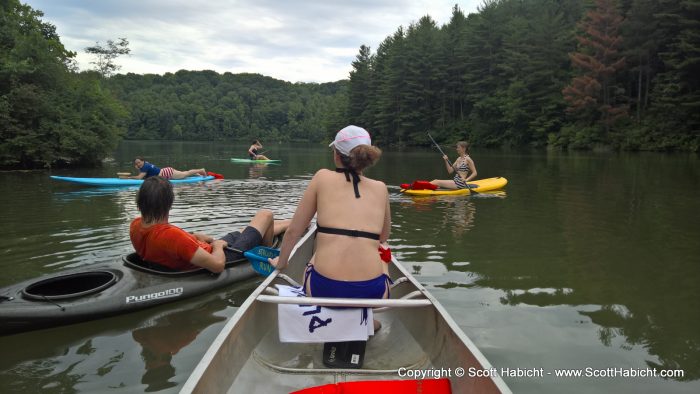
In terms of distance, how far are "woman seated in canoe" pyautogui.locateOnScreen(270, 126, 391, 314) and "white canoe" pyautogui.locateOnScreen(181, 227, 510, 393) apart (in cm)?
17

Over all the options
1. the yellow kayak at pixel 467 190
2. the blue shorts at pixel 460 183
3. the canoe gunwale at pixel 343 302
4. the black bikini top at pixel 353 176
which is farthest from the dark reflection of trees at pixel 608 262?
the black bikini top at pixel 353 176

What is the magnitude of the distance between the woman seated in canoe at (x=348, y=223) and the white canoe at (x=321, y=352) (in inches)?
6.8

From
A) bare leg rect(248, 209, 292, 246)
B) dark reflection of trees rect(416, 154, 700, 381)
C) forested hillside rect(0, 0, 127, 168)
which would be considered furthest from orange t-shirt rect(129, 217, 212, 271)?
forested hillside rect(0, 0, 127, 168)

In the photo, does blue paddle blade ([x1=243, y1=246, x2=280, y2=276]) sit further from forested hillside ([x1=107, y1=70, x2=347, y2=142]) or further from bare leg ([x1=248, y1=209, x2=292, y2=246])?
forested hillside ([x1=107, y1=70, x2=347, y2=142])

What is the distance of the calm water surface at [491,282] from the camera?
3412 mm

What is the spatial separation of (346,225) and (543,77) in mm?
45762

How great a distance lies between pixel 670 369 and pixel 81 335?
14.8ft

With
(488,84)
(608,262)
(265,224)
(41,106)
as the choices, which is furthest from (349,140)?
(488,84)

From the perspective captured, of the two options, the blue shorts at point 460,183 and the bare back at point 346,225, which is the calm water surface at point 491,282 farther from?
the bare back at point 346,225

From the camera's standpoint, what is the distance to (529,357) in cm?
355

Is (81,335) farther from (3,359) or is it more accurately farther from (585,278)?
(585,278)

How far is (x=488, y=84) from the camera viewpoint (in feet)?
171

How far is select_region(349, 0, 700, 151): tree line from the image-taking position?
31.9 metres

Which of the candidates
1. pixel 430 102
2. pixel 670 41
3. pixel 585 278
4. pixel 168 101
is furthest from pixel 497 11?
pixel 168 101
